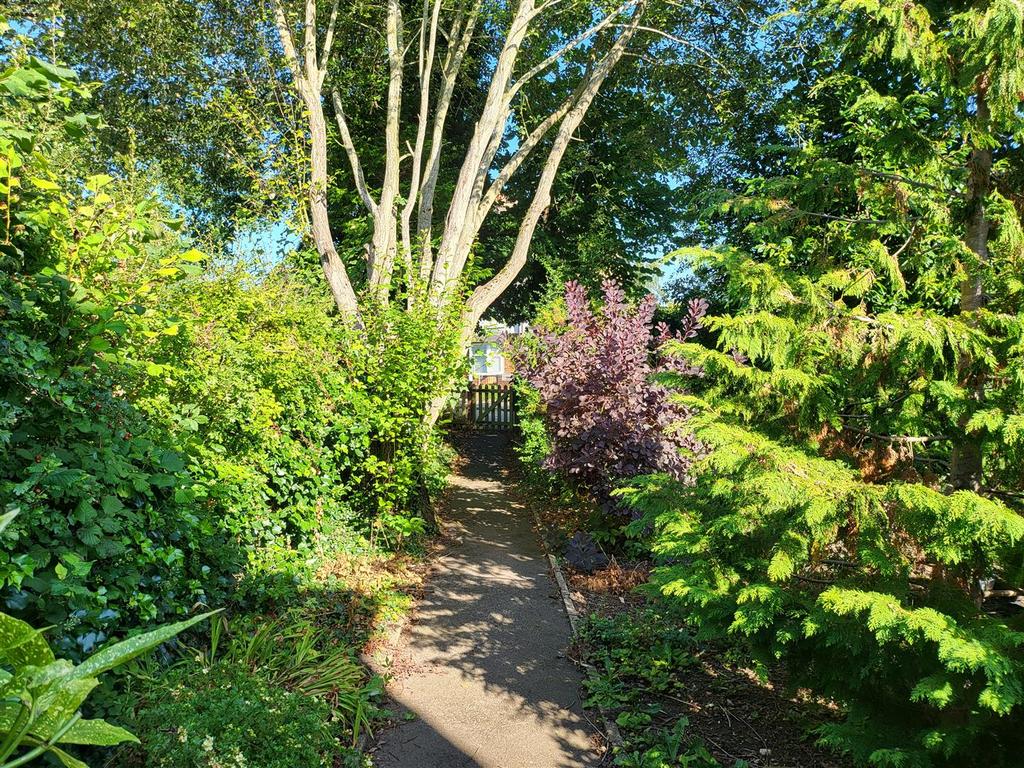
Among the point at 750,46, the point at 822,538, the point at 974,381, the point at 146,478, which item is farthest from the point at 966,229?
the point at 750,46

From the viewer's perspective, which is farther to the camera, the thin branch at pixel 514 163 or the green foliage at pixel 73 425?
the thin branch at pixel 514 163

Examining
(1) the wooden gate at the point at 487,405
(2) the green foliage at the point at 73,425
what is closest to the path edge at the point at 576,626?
(2) the green foliage at the point at 73,425

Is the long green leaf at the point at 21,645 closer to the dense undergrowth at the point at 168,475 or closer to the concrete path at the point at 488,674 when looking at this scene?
the dense undergrowth at the point at 168,475

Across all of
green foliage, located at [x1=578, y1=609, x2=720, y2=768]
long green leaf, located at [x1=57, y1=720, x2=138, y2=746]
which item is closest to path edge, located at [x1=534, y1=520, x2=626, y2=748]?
green foliage, located at [x1=578, y1=609, x2=720, y2=768]

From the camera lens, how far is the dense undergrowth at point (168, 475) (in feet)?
9.27

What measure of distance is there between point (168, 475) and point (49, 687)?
2.93 m

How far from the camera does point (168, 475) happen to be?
359 cm

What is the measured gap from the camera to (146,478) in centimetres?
342

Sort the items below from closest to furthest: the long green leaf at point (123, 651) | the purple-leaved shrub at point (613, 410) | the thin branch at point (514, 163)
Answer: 1. the long green leaf at point (123, 651)
2. the purple-leaved shrub at point (613, 410)
3. the thin branch at point (514, 163)

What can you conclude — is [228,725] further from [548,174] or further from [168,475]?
[548,174]

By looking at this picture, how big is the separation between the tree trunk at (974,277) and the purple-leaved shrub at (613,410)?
3.83m

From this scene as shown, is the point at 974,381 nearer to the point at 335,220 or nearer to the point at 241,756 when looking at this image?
the point at 241,756

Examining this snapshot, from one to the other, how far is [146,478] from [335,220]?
12454mm

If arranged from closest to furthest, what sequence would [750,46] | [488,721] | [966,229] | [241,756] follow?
1. [241,756]
2. [966,229]
3. [488,721]
4. [750,46]
